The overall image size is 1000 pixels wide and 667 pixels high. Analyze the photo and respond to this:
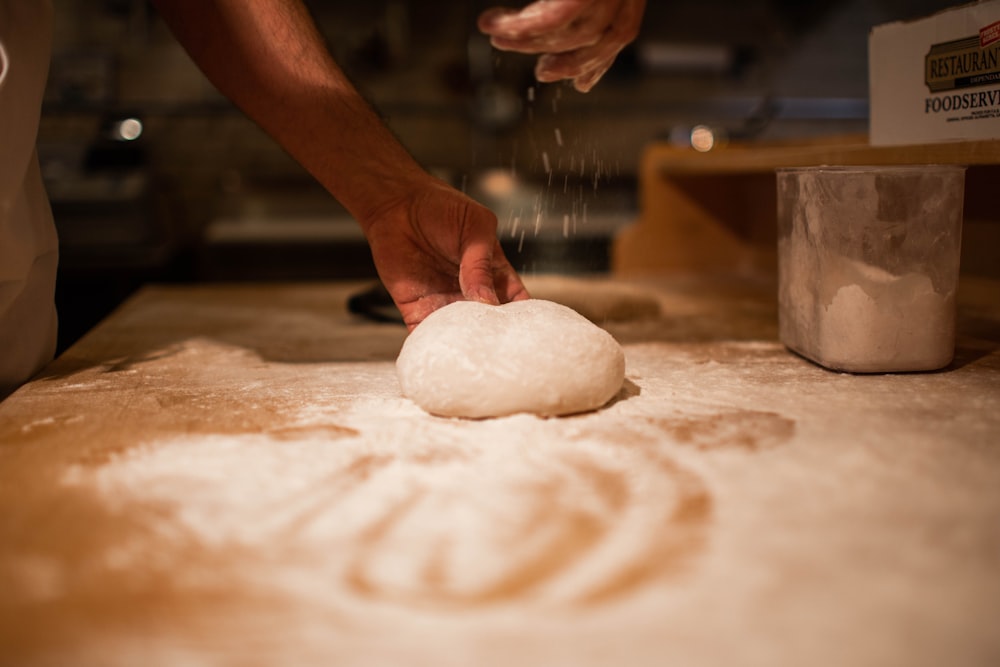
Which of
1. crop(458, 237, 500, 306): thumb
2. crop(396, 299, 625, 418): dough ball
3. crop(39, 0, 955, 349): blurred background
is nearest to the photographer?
crop(396, 299, 625, 418): dough ball

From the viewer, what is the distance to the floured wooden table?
48 centimetres

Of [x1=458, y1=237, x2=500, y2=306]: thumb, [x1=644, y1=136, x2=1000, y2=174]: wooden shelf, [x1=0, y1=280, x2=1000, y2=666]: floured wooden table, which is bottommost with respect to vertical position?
[x1=0, y1=280, x2=1000, y2=666]: floured wooden table

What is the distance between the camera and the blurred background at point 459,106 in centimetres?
310

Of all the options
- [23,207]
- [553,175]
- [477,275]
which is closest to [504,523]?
[477,275]

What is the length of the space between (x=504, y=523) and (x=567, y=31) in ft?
1.93

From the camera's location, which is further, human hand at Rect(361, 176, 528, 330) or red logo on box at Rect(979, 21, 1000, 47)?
human hand at Rect(361, 176, 528, 330)

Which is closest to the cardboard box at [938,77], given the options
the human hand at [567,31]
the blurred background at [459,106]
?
the human hand at [567,31]

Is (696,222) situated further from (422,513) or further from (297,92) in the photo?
(422,513)

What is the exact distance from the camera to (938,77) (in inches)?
45.6

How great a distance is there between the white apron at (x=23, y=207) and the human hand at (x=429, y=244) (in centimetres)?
45

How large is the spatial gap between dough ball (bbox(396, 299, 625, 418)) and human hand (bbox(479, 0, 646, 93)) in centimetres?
32

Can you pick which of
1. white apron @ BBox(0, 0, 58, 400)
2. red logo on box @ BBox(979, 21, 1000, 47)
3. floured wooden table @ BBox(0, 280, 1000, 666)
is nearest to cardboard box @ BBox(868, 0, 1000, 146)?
red logo on box @ BBox(979, 21, 1000, 47)

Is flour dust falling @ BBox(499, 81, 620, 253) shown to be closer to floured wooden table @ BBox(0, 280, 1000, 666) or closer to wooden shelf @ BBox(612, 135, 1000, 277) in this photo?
wooden shelf @ BBox(612, 135, 1000, 277)

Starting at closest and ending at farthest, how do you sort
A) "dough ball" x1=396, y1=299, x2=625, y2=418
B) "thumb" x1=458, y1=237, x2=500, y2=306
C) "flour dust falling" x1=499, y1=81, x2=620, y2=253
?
"dough ball" x1=396, y1=299, x2=625, y2=418 < "thumb" x1=458, y1=237, x2=500, y2=306 < "flour dust falling" x1=499, y1=81, x2=620, y2=253
